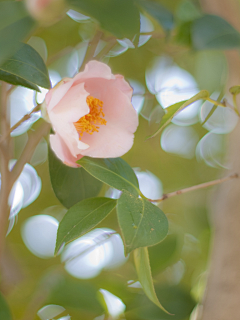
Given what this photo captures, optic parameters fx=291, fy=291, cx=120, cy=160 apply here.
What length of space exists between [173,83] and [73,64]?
38 centimetres

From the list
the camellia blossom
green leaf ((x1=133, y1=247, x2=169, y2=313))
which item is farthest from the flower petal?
green leaf ((x1=133, y1=247, x2=169, y2=313))

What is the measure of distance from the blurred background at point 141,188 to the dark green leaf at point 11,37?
0.78 ft

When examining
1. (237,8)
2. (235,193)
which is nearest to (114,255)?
(235,193)

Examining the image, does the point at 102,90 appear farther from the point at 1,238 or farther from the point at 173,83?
the point at 173,83

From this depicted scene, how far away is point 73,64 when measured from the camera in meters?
1.09

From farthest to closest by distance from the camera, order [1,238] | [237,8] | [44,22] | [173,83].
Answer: [173,83] < [237,8] < [1,238] < [44,22]

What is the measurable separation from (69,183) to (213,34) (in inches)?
12.6

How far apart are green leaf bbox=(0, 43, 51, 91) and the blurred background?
20 cm

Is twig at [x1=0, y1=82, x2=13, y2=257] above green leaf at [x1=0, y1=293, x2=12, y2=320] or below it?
above

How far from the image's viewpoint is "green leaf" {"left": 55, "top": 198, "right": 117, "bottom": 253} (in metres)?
0.37

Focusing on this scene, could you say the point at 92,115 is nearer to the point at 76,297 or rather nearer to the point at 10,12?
the point at 10,12

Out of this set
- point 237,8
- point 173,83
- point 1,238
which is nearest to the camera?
point 1,238

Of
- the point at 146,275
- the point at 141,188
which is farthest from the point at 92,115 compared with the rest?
the point at 141,188

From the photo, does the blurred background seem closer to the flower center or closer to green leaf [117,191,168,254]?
the flower center
